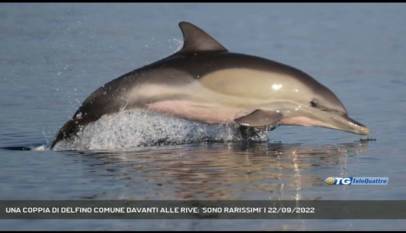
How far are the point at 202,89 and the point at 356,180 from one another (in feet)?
9.86

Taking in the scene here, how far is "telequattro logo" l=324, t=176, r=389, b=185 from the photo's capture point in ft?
38.1

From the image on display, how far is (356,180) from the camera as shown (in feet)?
38.5

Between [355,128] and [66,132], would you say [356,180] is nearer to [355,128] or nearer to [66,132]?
[355,128]

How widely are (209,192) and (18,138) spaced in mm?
4688

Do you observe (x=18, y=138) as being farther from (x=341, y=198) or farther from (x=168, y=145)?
(x=341, y=198)

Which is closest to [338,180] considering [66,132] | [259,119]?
[259,119]

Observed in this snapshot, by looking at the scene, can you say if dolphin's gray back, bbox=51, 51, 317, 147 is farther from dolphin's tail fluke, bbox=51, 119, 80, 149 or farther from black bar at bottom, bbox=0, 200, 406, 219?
black bar at bottom, bbox=0, 200, 406, 219

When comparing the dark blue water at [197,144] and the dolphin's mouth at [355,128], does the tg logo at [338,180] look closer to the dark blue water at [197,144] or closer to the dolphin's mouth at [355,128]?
the dark blue water at [197,144]

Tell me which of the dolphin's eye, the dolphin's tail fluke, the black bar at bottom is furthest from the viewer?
the dolphin's eye

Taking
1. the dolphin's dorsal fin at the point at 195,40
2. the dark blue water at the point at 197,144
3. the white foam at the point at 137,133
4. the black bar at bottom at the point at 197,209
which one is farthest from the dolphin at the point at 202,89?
the black bar at bottom at the point at 197,209

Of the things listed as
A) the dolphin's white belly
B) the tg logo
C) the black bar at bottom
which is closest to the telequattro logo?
the tg logo

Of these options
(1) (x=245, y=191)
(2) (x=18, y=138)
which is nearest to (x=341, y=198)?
(1) (x=245, y=191)

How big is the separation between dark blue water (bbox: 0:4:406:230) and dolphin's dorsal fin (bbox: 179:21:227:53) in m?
1.26

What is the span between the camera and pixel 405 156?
13.3 m
